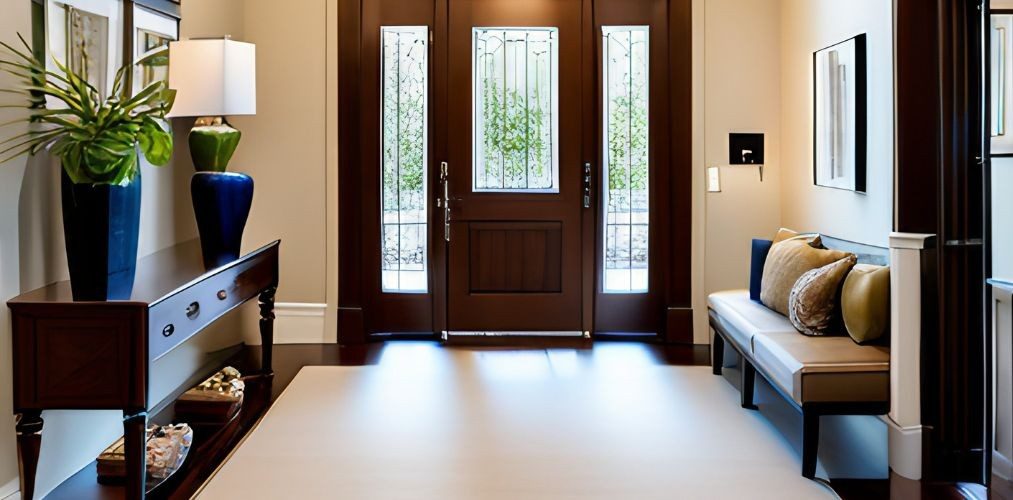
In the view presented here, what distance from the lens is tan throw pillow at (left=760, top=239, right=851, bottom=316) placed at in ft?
15.1

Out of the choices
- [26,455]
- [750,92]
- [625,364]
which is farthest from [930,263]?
[26,455]

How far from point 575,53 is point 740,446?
9.95ft

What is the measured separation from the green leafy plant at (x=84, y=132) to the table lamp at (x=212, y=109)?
3.62 ft

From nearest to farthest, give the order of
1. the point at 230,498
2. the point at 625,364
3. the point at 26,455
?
the point at 26,455 < the point at 230,498 < the point at 625,364

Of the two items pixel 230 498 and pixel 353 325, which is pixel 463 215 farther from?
pixel 230 498

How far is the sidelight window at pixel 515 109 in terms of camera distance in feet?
21.1

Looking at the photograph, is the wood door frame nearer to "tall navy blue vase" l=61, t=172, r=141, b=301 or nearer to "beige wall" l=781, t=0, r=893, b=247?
"beige wall" l=781, t=0, r=893, b=247

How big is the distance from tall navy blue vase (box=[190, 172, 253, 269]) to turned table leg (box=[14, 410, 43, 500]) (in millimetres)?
1458

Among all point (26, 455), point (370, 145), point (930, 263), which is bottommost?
point (26, 455)

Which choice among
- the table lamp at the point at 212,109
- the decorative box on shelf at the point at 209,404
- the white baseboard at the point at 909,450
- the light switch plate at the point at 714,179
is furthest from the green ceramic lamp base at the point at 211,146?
the white baseboard at the point at 909,450

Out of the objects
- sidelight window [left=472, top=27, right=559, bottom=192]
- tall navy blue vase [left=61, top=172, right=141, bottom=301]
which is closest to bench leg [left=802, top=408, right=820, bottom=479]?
tall navy blue vase [left=61, top=172, right=141, bottom=301]

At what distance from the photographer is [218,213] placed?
471 centimetres

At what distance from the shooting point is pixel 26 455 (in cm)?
320

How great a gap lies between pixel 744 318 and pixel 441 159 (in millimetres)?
2433
